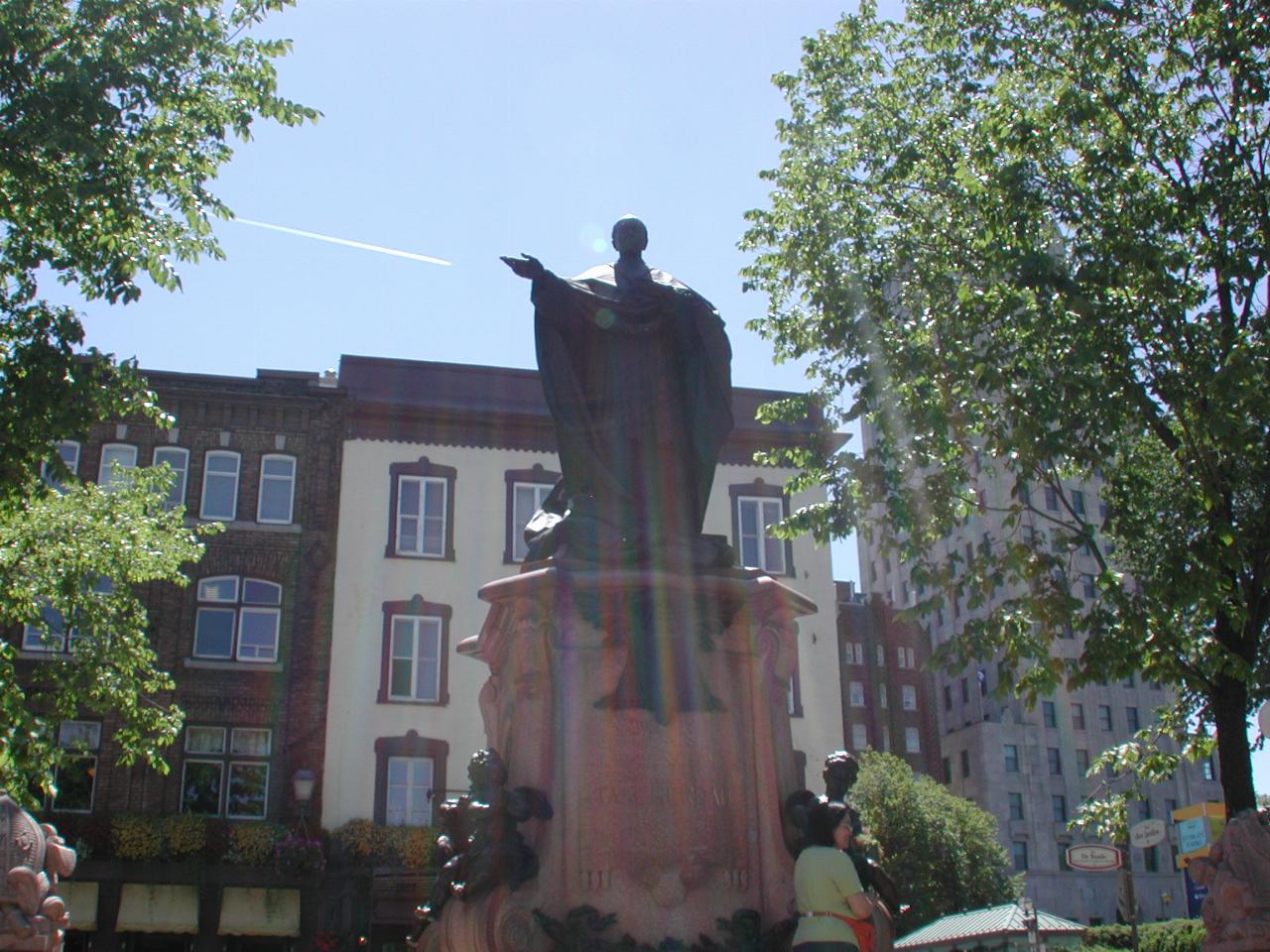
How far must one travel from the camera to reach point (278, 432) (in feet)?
107

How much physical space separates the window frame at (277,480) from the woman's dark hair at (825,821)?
26.9m

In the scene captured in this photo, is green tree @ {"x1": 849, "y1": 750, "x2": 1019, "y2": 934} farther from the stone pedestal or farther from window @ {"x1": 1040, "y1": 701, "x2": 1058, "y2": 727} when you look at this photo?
the stone pedestal

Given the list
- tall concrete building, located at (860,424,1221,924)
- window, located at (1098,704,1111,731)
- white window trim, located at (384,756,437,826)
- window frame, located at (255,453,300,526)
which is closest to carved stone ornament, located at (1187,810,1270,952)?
white window trim, located at (384,756,437,826)

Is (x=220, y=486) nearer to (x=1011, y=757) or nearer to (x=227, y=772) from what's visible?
(x=227, y=772)

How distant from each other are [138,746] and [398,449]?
15641 mm

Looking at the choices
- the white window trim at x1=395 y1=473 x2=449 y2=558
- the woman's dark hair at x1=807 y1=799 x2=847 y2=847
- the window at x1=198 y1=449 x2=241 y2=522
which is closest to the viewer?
the woman's dark hair at x1=807 y1=799 x2=847 y2=847

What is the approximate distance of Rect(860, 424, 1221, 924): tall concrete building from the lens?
66812mm

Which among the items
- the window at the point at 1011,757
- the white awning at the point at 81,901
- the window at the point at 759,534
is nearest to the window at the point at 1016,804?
the window at the point at 1011,757

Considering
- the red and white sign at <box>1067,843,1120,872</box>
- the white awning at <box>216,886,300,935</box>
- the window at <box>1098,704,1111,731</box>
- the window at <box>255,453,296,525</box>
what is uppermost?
the window at <box>255,453,296,525</box>

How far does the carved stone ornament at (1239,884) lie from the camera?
30.5ft

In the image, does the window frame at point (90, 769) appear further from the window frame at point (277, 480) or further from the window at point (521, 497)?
the window at point (521, 497)

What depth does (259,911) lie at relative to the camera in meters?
28.7

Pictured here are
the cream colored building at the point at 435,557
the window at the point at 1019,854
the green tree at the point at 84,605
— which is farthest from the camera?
the window at the point at 1019,854

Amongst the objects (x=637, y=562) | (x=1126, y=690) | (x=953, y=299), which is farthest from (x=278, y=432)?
(x=1126, y=690)
